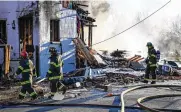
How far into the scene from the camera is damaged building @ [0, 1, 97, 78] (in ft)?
61.8

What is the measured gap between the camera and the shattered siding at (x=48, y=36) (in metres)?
19.0

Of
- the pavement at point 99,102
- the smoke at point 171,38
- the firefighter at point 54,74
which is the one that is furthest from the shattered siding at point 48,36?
the smoke at point 171,38

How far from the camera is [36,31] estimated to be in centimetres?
1892

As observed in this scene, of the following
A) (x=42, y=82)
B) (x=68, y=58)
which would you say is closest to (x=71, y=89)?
(x=42, y=82)

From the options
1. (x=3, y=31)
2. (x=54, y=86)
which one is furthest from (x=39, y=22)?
(x=54, y=86)

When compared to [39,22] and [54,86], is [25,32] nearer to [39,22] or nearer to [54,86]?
[39,22]

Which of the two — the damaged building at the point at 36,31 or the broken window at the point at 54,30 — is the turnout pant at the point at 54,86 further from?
the broken window at the point at 54,30

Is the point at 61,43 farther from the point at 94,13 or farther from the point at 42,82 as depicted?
the point at 94,13

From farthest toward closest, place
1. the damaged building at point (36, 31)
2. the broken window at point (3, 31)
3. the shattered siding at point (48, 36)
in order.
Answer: the broken window at point (3, 31) < the shattered siding at point (48, 36) < the damaged building at point (36, 31)

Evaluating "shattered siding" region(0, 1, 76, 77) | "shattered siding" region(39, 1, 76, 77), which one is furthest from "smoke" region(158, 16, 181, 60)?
"shattered siding" region(0, 1, 76, 77)

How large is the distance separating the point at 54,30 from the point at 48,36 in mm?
951

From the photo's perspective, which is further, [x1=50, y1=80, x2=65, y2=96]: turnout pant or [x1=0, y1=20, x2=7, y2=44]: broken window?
[x1=0, y1=20, x2=7, y2=44]: broken window

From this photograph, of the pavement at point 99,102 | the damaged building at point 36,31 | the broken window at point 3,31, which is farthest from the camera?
the broken window at point 3,31

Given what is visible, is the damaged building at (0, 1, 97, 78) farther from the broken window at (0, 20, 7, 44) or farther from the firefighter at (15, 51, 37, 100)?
the firefighter at (15, 51, 37, 100)
